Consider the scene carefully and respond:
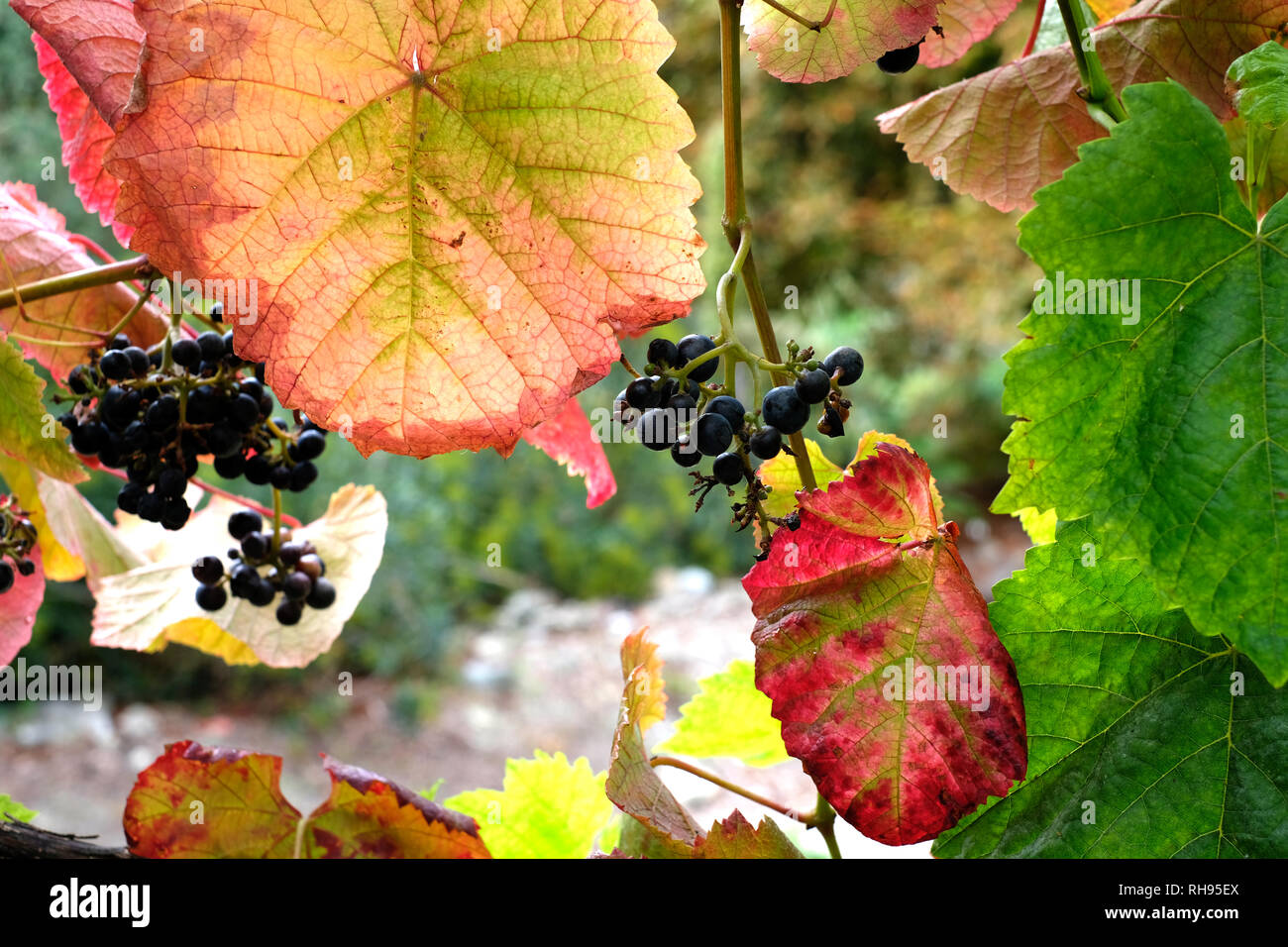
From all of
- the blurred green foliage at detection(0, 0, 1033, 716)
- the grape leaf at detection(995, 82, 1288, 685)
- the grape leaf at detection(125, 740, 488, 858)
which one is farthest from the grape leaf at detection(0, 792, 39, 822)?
the blurred green foliage at detection(0, 0, 1033, 716)

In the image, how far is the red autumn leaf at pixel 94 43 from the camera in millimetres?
471

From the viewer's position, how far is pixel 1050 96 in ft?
1.99

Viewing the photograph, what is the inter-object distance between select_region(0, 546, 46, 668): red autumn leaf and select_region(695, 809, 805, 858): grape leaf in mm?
417

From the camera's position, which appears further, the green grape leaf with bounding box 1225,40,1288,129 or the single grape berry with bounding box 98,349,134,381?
the single grape berry with bounding box 98,349,134,381

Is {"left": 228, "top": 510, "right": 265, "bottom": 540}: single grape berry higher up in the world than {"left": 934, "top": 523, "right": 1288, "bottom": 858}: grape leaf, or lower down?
higher up

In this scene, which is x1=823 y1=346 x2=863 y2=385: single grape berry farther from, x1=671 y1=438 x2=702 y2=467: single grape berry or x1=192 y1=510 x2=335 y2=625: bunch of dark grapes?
x1=192 y1=510 x2=335 y2=625: bunch of dark grapes

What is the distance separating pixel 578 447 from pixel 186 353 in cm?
22

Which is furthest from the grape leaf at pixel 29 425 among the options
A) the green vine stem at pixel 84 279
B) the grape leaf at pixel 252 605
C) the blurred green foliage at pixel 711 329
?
the blurred green foliage at pixel 711 329

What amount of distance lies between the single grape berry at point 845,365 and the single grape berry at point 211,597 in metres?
0.43

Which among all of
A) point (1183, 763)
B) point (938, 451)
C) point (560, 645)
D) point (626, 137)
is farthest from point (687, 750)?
point (938, 451)

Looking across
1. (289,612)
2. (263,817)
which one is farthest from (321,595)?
(263,817)

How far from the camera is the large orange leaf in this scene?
40 centimetres

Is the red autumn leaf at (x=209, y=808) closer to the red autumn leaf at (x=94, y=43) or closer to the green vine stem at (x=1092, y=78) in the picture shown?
the red autumn leaf at (x=94, y=43)

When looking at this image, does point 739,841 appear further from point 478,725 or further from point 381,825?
point 478,725
